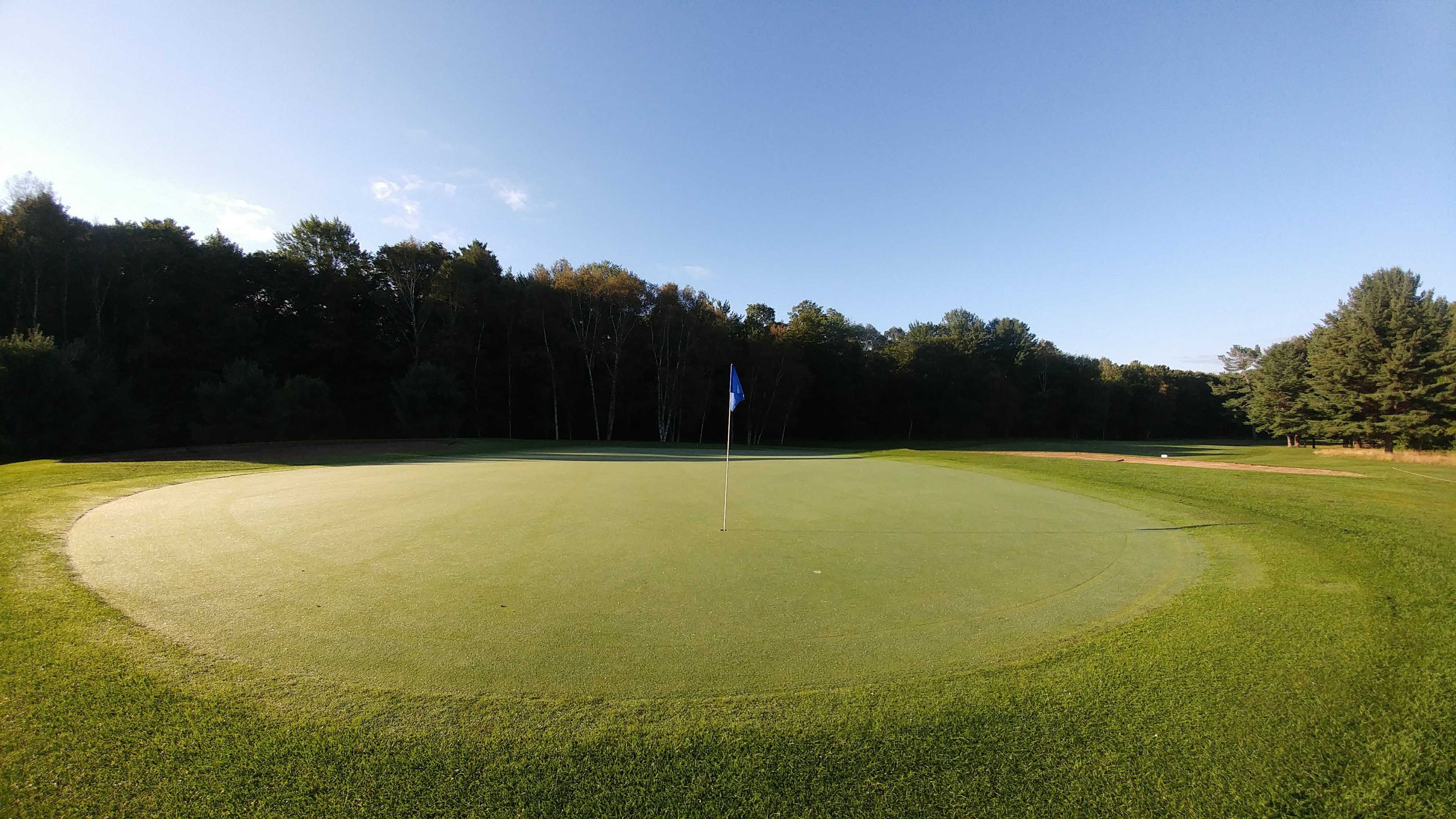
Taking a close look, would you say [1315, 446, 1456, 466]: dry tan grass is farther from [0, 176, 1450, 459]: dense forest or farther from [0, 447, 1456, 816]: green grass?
→ [0, 447, 1456, 816]: green grass

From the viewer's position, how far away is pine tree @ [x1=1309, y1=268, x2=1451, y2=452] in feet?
84.0

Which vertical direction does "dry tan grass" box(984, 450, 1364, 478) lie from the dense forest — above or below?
below

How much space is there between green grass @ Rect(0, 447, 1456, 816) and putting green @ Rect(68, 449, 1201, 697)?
10.5 inches

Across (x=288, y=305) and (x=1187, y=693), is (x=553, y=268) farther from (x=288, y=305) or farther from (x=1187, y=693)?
(x=1187, y=693)

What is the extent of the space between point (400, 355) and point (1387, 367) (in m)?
57.1

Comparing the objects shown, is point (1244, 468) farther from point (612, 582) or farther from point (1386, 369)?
point (1386, 369)

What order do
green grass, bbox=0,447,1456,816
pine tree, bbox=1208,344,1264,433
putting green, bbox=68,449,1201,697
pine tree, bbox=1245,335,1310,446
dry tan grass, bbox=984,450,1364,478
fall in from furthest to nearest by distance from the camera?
pine tree, bbox=1208,344,1264,433 → pine tree, bbox=1245,335,1310,446 → dry tan grass, bbox=984,450,1364,478 → putting green, bbox=68,449,1201,697 → green grass, bbox=0,447,1456,816

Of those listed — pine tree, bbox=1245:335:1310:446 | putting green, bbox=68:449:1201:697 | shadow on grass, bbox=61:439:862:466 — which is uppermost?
pine tree, bbox=1245:335:1310:446

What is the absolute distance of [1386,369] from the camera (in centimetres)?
2734

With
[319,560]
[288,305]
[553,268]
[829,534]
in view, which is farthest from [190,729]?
[288,305]

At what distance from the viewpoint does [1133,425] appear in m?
71.8

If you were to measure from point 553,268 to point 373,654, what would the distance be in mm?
37808

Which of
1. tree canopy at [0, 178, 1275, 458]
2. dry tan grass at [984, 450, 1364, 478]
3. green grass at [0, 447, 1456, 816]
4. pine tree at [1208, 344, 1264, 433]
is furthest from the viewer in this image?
pine tree at [1208, 344, 1264, 433]

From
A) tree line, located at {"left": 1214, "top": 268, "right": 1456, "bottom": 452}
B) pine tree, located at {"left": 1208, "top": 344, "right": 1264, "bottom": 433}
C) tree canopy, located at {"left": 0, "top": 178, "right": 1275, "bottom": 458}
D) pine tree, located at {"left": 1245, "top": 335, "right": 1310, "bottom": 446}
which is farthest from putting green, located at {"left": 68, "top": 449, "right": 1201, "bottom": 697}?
pine tree, located at {"left": 1208, "top": 344, "right": 1264, "bottom": 433}
